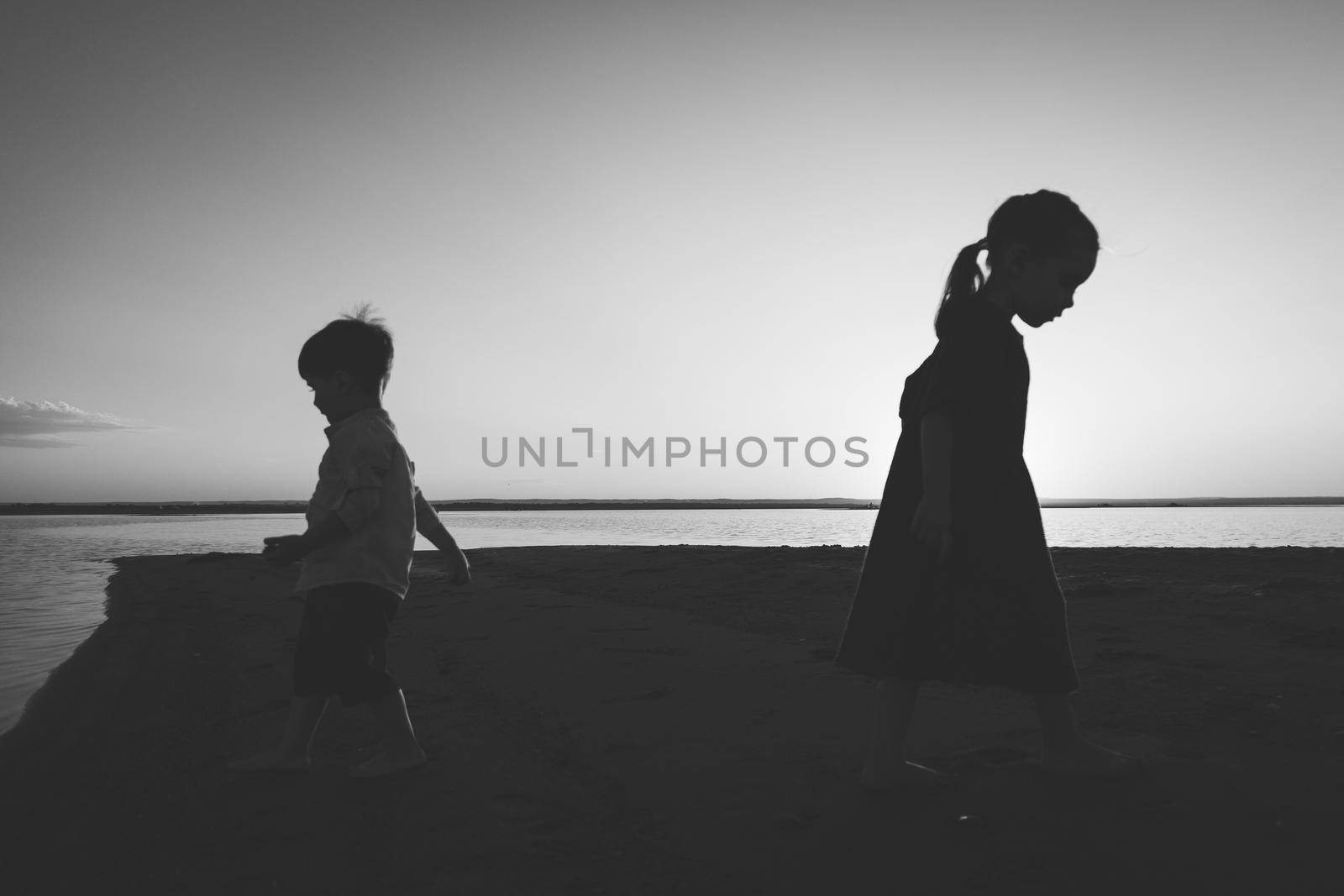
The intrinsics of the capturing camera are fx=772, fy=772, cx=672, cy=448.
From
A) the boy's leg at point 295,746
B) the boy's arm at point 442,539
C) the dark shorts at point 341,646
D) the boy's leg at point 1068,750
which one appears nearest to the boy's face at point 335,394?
the boy's arm at point 442,539

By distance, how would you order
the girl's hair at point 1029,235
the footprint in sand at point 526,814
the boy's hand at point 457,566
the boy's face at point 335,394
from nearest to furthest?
the footprint in sand at point 526,814 → the girl's hair at point 1029,235 → the boy's face at point 335,394 → the boy's hand at point 457,566

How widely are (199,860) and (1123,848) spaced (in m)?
2.35

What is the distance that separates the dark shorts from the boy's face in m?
0.67

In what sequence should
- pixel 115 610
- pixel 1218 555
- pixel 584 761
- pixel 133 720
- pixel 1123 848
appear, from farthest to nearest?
1. pixel 1218 555
2. pixel 115 610
3. pixel 133 720
4. pixel 584 761
5. pixel 1123 848

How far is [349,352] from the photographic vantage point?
2.95 metres

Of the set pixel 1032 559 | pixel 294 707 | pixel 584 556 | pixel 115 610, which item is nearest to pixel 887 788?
pixel 1032 559

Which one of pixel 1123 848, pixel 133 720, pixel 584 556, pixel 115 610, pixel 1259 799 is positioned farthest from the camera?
pixel 584 556

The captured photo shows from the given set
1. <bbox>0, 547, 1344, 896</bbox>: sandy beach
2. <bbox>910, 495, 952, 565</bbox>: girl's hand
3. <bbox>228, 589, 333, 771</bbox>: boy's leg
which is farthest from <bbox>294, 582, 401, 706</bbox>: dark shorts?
<bbox>910, 495, 952, 565</bbox>: girl's hand

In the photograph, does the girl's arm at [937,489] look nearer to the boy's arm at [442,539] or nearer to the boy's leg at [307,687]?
the boy's arm at [442,539]

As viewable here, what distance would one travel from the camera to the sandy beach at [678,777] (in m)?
1.88

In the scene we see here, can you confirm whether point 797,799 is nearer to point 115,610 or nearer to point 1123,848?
point 1123,848

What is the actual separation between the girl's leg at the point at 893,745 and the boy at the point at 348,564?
1575 millimetres

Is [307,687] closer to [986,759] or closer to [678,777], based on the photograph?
[678,777]

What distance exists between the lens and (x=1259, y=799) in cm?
217
